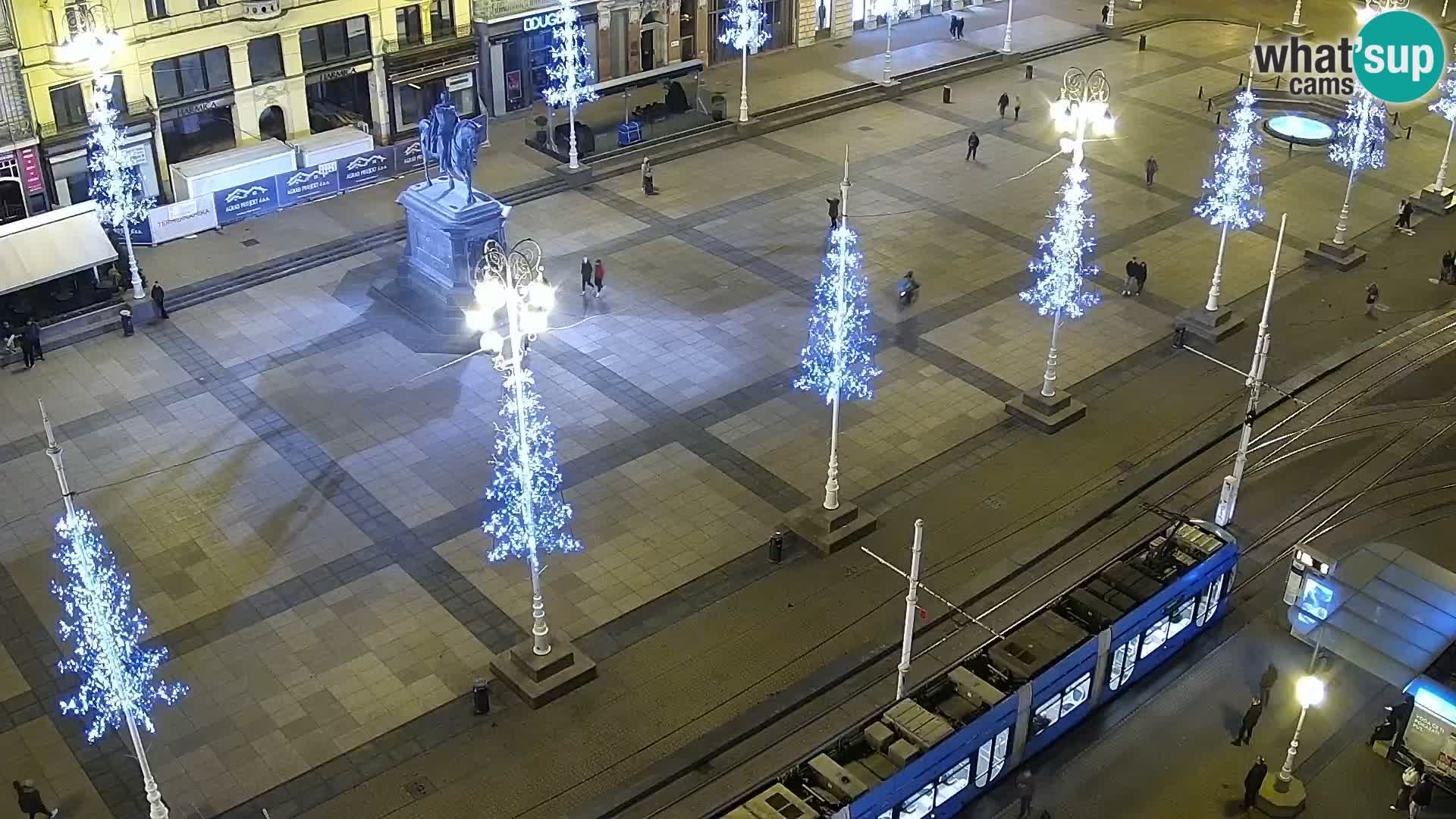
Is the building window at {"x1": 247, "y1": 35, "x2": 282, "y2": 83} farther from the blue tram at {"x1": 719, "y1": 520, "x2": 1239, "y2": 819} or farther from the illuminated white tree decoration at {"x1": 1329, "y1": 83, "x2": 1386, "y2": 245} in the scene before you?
the illuminated white tree decoration at {"x1": 1329, "y1": 83, "x2": 1386, "y2": 245}

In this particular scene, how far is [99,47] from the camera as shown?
42938 mm

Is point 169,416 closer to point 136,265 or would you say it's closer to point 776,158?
point 136,265

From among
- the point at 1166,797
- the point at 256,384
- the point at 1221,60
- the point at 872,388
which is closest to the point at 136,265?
the point at 256,384

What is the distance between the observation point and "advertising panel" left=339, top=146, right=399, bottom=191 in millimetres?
52531

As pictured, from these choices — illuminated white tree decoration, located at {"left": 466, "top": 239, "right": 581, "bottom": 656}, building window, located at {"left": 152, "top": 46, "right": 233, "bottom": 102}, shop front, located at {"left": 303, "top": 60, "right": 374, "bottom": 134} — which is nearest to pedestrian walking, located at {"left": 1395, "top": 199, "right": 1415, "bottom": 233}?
illuminated white tree decoration, located at {"left": 466, "top": 239, "right": 581, "bottom": 656}

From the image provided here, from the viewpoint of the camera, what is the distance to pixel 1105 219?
171ft

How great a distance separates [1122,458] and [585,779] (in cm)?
1809

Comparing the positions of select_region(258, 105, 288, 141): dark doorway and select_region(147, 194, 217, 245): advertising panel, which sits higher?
select_region(258, 105, 288, 141): dark doorway

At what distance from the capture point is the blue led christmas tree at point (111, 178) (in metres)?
43.6

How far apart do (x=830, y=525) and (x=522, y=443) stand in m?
9.34

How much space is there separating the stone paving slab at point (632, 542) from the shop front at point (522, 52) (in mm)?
27777

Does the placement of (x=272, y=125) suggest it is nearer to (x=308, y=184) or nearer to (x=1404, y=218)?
(x=308, y=184)

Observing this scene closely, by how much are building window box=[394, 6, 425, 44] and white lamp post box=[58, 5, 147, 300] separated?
11.6 m

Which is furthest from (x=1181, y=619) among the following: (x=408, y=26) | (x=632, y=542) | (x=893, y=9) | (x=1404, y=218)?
(x=893, y=9)
